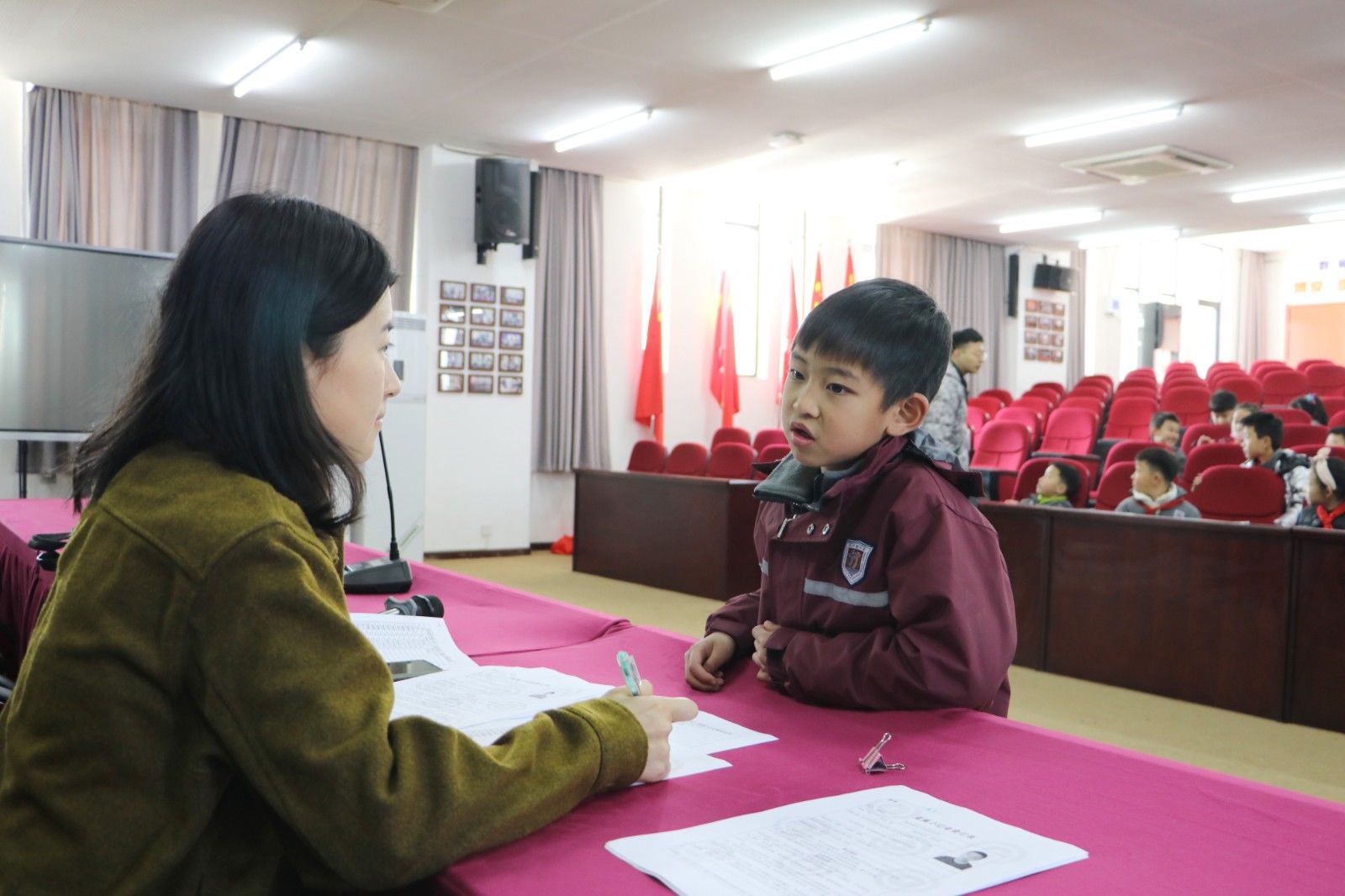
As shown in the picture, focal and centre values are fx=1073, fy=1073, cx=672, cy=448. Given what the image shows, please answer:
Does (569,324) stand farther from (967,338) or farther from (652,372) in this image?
(967,338)

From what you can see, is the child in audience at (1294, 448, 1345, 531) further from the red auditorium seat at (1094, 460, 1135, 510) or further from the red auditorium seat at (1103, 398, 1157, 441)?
the red auditorium seat at (1103, 398, 1157, 441)

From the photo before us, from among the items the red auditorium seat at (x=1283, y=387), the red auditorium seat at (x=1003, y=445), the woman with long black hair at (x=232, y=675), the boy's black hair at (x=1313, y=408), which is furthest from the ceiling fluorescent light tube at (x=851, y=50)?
the red auditorium seat at (x=1283, y=387)

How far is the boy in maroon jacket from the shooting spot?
1.30 m

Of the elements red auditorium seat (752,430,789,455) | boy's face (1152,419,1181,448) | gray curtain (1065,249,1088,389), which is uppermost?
gray curtain (1065,249,1088,389)

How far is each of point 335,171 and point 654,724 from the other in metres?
7.38

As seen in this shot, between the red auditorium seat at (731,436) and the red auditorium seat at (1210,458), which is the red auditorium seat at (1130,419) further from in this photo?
the red auditorium seat at (731,436)

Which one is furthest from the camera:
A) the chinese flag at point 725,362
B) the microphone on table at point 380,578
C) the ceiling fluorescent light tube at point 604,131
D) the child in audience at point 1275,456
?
the chinese flag at point 725,362

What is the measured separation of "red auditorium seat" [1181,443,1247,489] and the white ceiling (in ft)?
6.84

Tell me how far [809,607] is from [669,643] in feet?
1.02

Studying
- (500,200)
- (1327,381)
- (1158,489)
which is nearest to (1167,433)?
(1158,489)

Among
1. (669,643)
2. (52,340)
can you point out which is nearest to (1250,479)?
(669,643)

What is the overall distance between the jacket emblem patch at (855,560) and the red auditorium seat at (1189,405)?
31.7 feet

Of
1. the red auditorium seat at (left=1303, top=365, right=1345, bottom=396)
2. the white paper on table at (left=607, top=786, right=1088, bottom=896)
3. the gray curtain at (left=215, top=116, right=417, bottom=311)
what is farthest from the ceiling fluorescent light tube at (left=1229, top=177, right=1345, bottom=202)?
the white paper on table at (left=607, top=786, right=1088, bottom=896)

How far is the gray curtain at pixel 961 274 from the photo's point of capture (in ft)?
35.4
